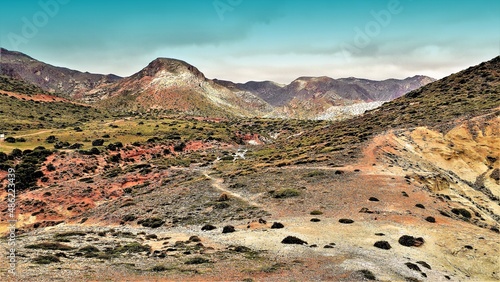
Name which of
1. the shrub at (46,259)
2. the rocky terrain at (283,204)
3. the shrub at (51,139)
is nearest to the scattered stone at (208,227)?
the rocky terrain at (283,204)

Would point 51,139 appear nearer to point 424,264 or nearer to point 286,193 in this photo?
point 286,193

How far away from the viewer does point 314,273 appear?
74.1 feet

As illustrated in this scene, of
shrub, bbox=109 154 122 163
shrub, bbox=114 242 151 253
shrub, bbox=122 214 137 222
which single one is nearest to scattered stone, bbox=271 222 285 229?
shrub, bbox=114 242 151 253

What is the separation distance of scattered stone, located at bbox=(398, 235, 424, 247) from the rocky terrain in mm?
108

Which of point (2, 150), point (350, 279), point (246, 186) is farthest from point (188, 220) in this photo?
point (2, 150)

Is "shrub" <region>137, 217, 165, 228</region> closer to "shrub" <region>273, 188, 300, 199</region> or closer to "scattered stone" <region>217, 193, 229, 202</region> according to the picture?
"scattered stone" <region>217, 193, 229, 202</region>

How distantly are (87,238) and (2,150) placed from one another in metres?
64.6

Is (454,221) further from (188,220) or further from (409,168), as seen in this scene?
(188,220)

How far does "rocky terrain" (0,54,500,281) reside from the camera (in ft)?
80.4

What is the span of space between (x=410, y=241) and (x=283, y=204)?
18.0 metres

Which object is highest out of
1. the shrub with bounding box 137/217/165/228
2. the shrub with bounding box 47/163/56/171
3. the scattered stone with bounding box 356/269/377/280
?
the scattered stone with bounding box 356/269/377/280

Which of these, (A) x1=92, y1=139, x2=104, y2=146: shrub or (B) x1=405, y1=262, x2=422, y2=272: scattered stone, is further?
(A) x1=92, y1=139, x2=104, y2=146: shrub

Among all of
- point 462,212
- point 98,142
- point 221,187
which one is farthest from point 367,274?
point 98,142

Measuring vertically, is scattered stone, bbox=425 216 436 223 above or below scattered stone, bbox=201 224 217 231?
above
